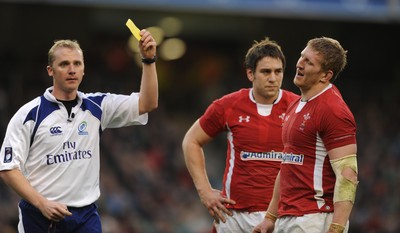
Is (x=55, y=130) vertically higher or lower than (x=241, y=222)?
higher

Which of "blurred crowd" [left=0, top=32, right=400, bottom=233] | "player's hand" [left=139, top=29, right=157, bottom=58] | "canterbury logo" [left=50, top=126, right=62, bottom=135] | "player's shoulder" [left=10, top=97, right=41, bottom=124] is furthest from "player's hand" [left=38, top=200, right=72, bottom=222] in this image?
"blurred crowd" [left=0, top=32, right=400, bottom=233]

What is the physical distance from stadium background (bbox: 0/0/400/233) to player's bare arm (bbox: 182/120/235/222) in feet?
26.4

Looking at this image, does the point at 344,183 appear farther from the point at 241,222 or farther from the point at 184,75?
the point at 184,75

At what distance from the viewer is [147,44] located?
6680 millimetres

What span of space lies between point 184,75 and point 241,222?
19.0 m

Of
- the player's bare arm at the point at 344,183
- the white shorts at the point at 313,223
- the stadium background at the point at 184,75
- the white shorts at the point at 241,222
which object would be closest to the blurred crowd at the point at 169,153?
the stadium background at the point at 184,75

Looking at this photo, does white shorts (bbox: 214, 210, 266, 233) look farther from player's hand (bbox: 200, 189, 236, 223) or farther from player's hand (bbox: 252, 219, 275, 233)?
player's hand (bbox: 252, 219, 275, 233)

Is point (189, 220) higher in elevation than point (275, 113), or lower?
lower

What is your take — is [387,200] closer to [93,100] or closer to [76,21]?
[76,21]

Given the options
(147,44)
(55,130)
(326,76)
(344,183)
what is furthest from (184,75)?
(344,183)

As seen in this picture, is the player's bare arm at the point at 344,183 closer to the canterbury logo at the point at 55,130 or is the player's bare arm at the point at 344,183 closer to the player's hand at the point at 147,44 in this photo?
the player's hand at the point at 147,44

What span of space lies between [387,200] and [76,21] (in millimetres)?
9160

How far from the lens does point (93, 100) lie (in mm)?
7133

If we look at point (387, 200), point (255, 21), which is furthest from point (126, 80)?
point (387, 200)
